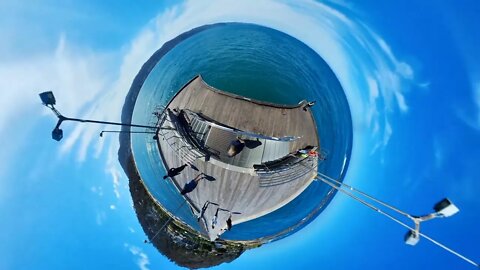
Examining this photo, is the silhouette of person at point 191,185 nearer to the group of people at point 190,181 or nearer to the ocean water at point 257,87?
the group of people at point 190,181

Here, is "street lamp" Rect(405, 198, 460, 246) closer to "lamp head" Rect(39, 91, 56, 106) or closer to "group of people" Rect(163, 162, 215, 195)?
"lamp head" Rect(39, 91, 56, 106)

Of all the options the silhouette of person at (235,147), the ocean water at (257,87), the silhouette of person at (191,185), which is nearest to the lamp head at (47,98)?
the silhouette of person at (235,147)

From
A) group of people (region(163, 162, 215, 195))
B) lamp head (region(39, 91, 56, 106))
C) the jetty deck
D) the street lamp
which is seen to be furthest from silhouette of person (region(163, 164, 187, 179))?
the street lamp

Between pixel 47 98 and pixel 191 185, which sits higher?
pixel 191 185

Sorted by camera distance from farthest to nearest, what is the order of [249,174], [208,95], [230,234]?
[230,234], [208,95], [249,174]

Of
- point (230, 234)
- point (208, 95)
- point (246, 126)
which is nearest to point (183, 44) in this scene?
point (208, 95)

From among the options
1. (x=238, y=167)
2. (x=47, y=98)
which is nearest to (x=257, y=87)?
(x=238, y=167)

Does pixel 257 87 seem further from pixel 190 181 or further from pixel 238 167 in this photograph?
pixel 190 181

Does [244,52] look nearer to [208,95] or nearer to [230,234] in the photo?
[208,95]

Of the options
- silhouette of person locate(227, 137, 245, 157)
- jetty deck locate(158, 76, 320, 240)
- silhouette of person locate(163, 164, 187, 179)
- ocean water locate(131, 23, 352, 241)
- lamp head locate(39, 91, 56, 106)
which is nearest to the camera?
lamp head locate(39, 91, 56, 106)
